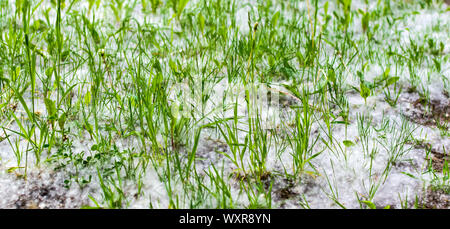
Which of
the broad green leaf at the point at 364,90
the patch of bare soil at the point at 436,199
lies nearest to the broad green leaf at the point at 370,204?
the patch of bare soil at the point at 436,199

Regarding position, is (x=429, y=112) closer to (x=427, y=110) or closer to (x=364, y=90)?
(x=427, y=110)

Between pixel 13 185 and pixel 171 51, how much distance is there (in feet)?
4.28

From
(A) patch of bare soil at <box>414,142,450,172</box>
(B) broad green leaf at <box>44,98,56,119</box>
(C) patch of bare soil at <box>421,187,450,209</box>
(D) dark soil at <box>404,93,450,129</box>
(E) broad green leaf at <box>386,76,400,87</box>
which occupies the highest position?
(E) broad green leaf at <box>386,76,400,87</box>

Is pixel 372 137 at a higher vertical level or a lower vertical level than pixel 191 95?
lower

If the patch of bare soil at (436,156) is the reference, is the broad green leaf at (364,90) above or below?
above

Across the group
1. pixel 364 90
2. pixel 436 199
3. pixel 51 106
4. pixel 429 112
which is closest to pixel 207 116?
pixel 51 106

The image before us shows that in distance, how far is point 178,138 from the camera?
180 centimetres

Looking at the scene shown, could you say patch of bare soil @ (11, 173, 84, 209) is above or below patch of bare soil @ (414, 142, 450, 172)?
below

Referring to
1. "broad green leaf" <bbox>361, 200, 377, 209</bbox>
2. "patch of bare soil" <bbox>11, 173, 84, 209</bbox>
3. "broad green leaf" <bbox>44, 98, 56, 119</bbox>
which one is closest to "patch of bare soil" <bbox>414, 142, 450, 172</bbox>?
"broad green leaf" <bbox>361, 200, 377, 209</bbox>

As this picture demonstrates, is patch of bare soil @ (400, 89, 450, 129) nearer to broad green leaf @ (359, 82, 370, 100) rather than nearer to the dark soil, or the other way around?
the dark soil

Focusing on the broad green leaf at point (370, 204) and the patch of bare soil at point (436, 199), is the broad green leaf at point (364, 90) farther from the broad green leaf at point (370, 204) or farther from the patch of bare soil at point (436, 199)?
the broad green leaf at point (370, 204)

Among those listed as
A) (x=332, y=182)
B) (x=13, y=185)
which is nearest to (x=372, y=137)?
(x=332, y=182)

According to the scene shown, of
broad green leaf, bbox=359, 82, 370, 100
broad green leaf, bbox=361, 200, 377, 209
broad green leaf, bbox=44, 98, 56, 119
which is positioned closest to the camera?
broad green leaf, bbox=361, 200, 377, 209
